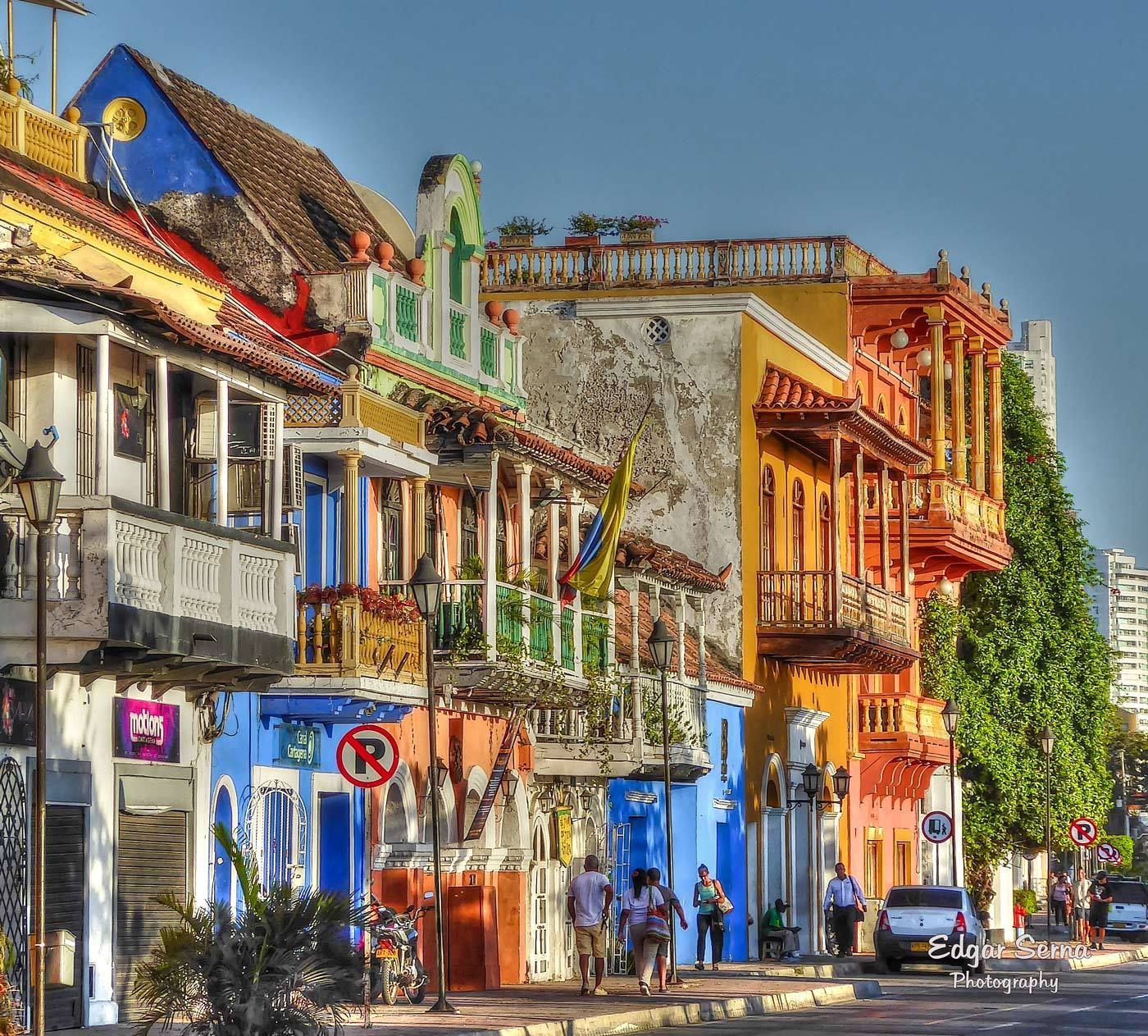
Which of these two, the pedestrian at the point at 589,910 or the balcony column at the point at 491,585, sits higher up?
the balcony column at the point at 491,585

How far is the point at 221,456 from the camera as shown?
73.2ft

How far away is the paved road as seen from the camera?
79.0ft

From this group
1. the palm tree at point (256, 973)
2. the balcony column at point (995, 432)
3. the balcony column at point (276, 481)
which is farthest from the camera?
the balcony column at point (995, 432)

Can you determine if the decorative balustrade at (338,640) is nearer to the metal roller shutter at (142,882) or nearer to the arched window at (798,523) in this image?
the metal roller shutter at (142,882)

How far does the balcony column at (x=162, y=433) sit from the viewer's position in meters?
21.4

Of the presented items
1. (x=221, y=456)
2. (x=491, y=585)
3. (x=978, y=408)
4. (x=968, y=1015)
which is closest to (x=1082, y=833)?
(x=978, y=408)

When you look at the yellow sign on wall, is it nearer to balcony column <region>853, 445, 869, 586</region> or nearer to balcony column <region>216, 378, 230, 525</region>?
balcony column <region>853, 445, 869, 586</region>

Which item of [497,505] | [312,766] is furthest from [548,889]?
[312,766]

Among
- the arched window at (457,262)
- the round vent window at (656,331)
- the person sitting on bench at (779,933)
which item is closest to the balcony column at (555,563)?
the arched window at (457,262)

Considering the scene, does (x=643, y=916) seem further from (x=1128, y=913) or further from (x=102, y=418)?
(x=1128, y=913)

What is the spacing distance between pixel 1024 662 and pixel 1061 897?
313 inches

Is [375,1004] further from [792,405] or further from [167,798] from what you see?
[792,405]

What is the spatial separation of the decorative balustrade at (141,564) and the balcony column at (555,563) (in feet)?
25.4

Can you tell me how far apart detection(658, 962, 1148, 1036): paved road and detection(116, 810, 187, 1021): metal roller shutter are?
195 inches
